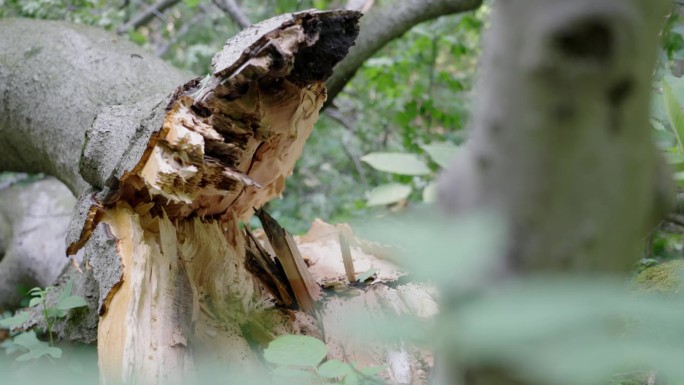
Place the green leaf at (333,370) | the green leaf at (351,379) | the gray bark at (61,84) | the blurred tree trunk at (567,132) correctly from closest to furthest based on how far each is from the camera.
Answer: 1. the blurred tree trunk at (567,132)
2. the green leaf at (333,370)
3. the green leaf at (351,379)
4. the gray bark at (61,84)

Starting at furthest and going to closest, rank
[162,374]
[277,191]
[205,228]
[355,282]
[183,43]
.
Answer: [183,43] < [277,191] < [355,282] < [205,228] < [162,374]

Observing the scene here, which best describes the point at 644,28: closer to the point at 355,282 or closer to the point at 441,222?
the point at 441,222

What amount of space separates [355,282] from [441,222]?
4.12 feet

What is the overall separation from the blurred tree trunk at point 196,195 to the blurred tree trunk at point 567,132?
2.87ft

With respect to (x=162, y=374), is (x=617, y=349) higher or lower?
higher

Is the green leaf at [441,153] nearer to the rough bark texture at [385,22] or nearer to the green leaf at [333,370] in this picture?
the green leaf at [333,370]

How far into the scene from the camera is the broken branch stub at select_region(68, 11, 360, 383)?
3.98ft

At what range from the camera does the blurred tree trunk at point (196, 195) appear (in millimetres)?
1215

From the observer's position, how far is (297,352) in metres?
0.74

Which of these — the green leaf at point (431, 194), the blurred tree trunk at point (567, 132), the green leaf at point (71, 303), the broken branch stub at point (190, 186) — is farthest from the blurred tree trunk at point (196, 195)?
the blurred tree trunk at point (567, 132)

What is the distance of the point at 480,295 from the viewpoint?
36cm

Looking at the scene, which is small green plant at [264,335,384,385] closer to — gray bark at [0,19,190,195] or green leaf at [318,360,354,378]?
green leaf at [318,360,354,378]

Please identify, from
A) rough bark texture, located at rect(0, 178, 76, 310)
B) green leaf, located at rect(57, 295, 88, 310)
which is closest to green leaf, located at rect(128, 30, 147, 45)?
rough bark texture, located at rect(0, 178, 76, 310)

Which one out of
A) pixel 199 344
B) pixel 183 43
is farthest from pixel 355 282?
pixel 183 43
